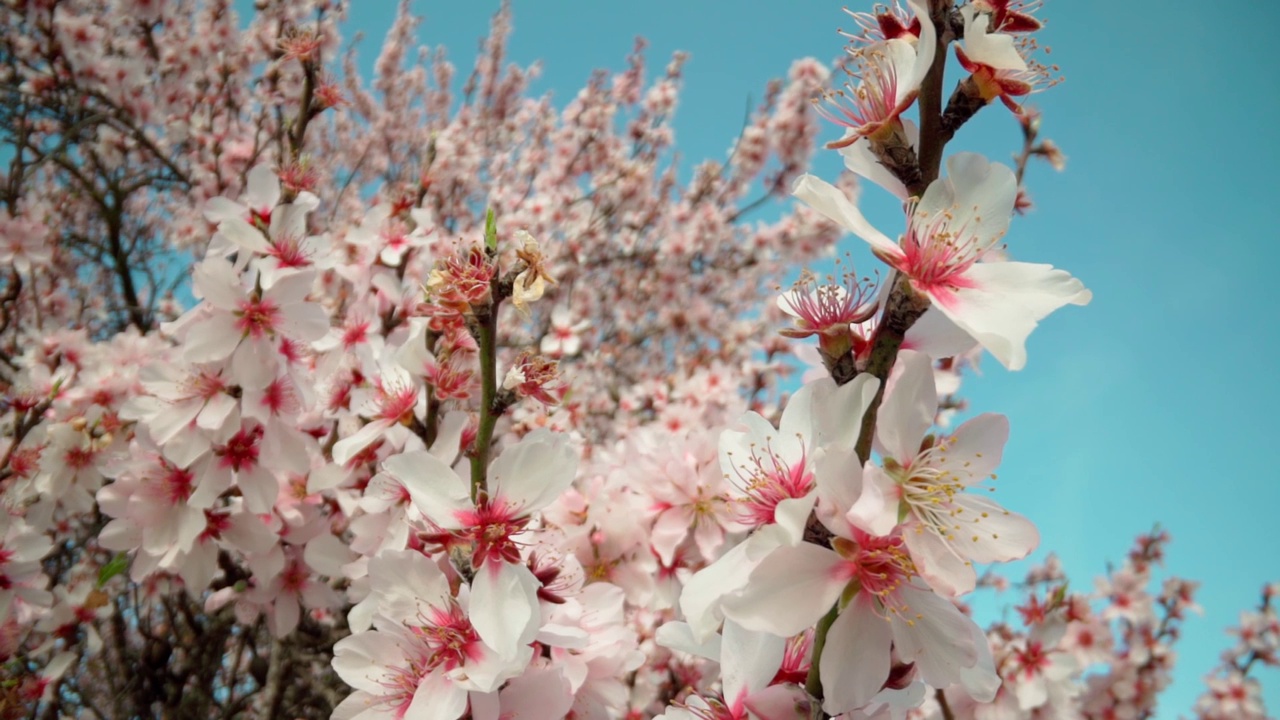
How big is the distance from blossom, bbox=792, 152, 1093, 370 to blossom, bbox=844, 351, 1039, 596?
9 cm

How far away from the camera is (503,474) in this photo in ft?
3.84

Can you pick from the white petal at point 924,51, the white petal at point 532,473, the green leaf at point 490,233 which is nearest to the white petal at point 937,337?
the white petal at point 924,51

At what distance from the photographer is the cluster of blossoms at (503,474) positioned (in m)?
0.88

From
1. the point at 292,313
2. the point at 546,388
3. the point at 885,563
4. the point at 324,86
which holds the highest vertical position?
the point at 324,86

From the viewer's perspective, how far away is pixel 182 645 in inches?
113

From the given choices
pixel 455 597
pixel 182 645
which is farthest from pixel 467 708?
pixel 182 645

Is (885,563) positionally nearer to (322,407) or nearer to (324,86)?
(322,407)

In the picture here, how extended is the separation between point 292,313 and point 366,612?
0.93 metres

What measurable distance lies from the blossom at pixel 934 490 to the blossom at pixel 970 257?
91mm

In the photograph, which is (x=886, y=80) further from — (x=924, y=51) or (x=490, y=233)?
(x=490, y=233)

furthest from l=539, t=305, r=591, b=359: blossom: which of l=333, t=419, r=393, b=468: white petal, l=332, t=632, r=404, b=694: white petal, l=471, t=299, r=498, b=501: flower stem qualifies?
l=332, t=632, r=404, b=694: white petal

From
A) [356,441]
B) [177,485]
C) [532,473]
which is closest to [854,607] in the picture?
[532,473]

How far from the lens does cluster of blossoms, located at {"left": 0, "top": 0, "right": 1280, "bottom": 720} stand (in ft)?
2.89

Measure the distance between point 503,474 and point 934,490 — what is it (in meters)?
0.66
